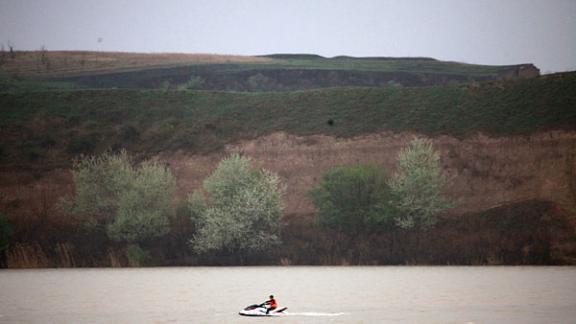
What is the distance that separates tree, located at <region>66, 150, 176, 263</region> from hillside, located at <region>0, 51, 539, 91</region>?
75.6m

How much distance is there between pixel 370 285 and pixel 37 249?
3535 cm

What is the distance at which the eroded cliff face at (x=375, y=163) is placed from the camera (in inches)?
3880

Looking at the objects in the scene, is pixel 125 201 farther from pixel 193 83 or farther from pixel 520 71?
pixel 520 71

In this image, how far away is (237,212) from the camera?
261ft

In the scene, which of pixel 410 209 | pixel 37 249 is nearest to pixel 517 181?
pixel 410 209

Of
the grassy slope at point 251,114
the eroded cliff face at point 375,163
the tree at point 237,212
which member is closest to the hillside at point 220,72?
the grassy slope at point 251,114

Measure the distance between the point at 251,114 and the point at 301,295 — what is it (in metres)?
82.1

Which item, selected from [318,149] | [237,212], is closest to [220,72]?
[318,149]

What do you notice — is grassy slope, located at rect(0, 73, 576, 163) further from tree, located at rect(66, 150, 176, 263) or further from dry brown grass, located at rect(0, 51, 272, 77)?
tree, located at rect(66, 150, 176, 263)

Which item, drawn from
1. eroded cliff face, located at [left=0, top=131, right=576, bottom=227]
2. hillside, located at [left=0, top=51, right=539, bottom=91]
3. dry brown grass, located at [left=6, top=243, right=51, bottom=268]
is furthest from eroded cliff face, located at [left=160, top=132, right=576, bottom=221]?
hillside, located at [left=0, top=51, right=539, bottom=91]

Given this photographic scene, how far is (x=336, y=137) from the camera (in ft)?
394

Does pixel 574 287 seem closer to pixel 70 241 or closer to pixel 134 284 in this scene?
pixel 134 284

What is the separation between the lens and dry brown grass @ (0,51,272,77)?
16550 cm

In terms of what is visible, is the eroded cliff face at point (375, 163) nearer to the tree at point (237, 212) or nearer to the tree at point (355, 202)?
the tree at point (355, 202)
